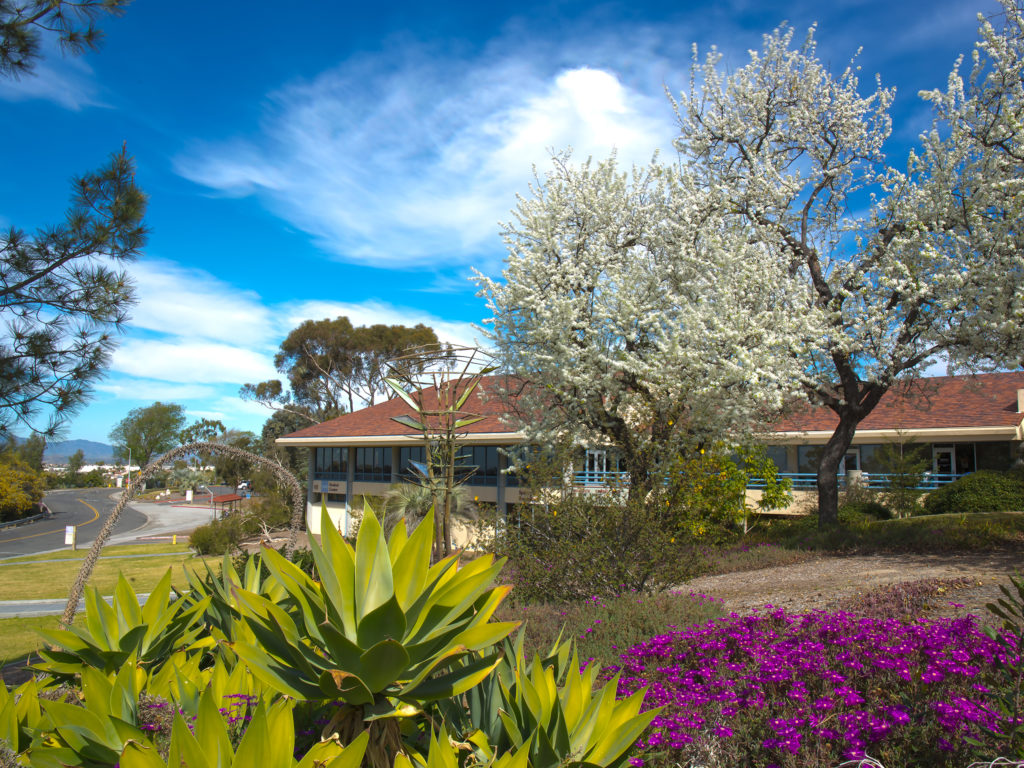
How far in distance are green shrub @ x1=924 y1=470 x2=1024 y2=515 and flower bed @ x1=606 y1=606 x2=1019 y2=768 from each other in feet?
49.9

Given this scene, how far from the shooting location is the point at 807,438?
2098cm

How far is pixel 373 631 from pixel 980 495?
19.3 m

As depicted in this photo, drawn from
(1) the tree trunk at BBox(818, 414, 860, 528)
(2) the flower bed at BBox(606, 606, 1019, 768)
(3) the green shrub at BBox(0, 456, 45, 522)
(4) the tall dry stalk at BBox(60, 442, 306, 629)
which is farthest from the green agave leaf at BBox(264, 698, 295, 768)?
(3) the green shrub at BBox(0, 456, 45, 522)

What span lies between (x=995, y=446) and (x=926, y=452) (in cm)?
191

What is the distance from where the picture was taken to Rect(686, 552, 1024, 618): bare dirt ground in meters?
6.68

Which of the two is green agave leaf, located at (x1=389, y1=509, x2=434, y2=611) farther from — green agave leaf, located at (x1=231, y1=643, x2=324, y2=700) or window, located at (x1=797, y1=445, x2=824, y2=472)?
window, located at (x1=797, y1=445, x2=824, y2=472)

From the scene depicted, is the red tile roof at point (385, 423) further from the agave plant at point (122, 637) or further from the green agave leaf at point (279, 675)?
the green agave leaf at point (279, 675)

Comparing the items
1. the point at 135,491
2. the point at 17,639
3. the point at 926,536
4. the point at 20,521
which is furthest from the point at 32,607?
the point at 20,521

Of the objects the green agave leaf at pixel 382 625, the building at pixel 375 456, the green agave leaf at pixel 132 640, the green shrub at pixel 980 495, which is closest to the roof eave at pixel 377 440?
the building at pixel 375 456

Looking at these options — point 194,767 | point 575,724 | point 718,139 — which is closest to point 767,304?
point 718,139

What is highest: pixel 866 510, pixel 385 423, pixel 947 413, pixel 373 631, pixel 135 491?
pixel 947 413

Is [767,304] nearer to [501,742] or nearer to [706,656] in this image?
[706,656]

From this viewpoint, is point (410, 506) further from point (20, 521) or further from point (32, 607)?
point (20, 521)

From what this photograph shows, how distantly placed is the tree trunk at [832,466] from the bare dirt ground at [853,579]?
127 inches
